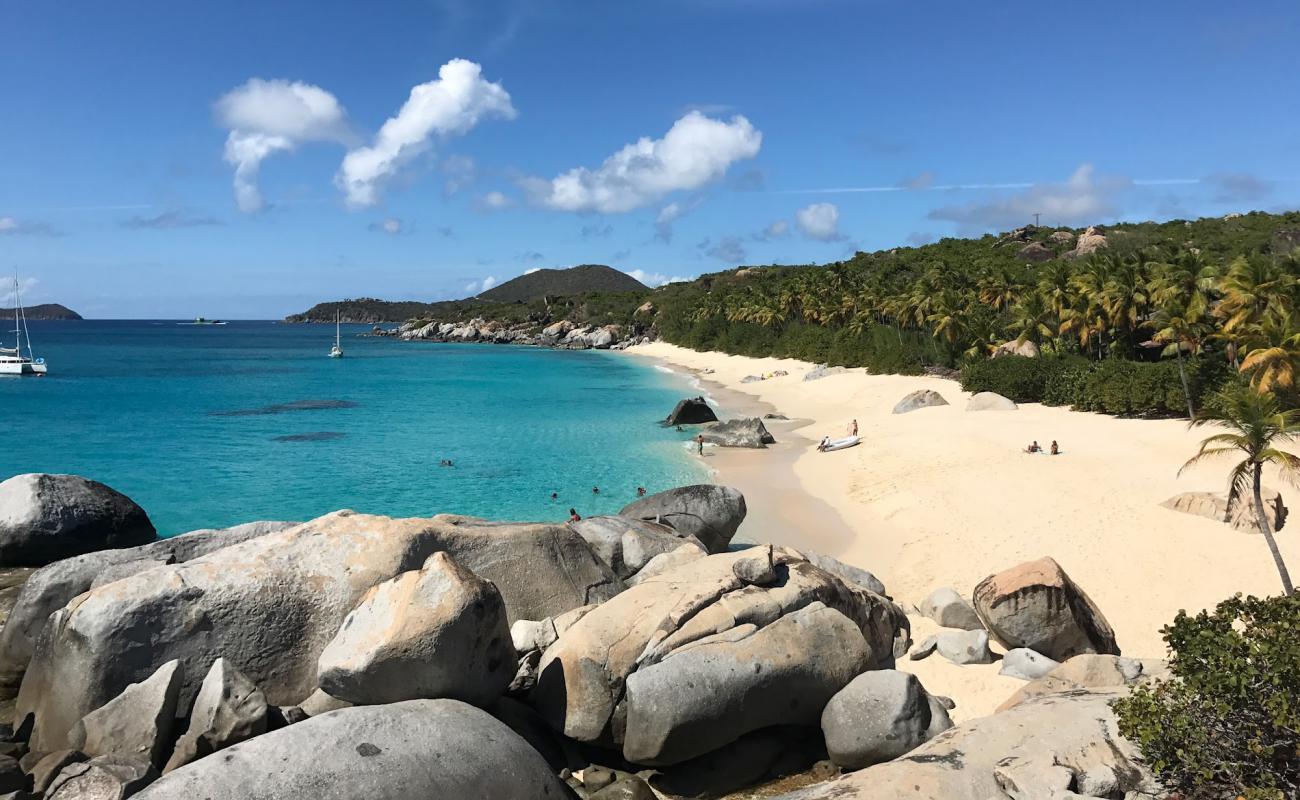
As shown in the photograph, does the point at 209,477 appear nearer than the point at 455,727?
No

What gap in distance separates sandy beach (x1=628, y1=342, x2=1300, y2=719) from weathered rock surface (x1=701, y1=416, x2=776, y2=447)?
1.24 meters

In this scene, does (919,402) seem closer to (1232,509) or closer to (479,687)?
(1232,509)

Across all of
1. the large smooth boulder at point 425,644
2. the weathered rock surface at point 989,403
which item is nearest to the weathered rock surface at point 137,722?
the large smooth boulder at point 425,644

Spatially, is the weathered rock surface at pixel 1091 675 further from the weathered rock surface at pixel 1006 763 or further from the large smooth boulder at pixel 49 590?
the large smooth boulder at pixel 49 590

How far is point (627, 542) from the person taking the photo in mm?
16250

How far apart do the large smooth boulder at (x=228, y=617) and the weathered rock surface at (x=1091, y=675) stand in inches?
384

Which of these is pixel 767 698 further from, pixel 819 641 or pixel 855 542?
pixel 855 542

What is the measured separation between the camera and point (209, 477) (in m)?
33.3

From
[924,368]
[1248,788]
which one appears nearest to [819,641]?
[1248,788]

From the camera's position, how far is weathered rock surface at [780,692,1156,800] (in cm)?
827

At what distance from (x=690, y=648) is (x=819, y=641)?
202 centimetres

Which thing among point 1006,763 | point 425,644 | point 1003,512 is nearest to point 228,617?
point 425,644

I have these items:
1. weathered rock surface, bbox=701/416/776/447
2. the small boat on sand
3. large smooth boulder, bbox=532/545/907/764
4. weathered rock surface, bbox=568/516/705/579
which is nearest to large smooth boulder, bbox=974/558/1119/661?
large smooth boulder, bbox=532/545/907/764

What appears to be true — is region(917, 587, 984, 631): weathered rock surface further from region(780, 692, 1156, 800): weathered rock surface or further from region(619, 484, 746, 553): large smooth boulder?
region(780, 692, 1156, 800): weathered rock surface
